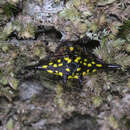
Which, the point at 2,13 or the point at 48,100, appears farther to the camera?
the point at 48,100

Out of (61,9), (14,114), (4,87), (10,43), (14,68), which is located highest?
(61,9)

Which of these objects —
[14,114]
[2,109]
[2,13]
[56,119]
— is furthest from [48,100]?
[2,13]

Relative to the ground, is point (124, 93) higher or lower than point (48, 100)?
higher

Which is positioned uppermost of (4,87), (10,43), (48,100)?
(10,43)

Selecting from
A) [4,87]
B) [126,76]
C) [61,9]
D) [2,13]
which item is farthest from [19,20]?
[126,76]

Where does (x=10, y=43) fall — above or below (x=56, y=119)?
above

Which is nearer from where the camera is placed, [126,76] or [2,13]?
[2,13]

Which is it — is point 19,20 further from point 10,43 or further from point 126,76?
point 126,76

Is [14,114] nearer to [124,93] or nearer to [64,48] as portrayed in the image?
[64,48]
